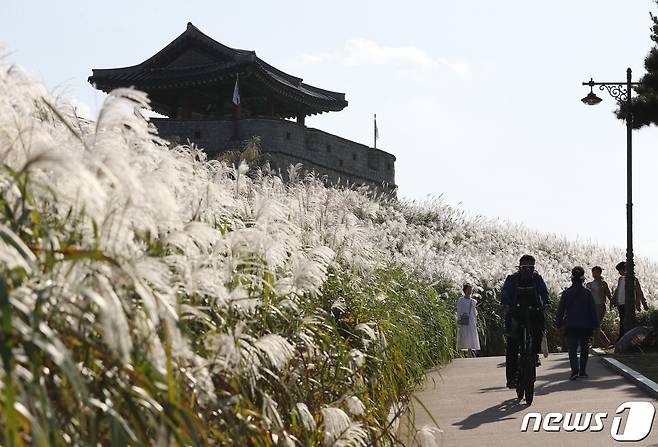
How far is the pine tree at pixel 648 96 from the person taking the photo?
2536 centimetres

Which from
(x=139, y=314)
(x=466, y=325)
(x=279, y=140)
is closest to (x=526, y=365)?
(x=466, y=325)

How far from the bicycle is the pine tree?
15.5m

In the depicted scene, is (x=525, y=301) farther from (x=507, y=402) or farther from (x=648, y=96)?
(x=648, y=96)

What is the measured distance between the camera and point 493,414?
10.3m

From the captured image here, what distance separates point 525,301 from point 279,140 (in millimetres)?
29772

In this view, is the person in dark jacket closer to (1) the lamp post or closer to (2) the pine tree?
(1) the lamp post

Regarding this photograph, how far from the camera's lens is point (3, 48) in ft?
17.0

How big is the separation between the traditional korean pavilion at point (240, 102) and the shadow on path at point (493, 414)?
29357 mm

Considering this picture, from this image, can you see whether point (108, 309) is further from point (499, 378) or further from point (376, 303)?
point (499, 378)

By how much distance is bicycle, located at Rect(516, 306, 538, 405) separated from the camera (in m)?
10.9

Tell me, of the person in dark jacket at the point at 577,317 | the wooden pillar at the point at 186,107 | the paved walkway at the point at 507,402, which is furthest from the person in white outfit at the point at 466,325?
the wooden pillar at the point at 186,107

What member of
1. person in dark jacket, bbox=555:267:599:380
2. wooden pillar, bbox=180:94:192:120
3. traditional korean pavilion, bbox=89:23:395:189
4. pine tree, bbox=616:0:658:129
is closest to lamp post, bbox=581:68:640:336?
pine tree, bbox=616:0:658:129

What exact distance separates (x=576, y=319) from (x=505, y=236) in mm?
27700

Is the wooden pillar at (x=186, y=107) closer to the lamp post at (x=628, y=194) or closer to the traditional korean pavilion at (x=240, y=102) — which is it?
the traditional korean pavilion at (x=240, y=102)
